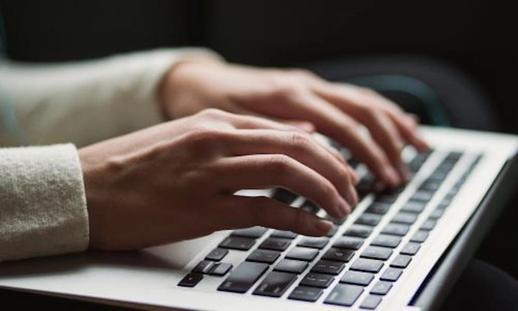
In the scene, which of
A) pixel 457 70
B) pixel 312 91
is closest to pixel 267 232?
pixel 312 91

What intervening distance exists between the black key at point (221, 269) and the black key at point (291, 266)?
34 millimetres

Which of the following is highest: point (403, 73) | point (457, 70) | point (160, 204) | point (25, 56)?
point (457, 70)

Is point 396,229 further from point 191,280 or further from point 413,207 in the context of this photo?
point 191,280

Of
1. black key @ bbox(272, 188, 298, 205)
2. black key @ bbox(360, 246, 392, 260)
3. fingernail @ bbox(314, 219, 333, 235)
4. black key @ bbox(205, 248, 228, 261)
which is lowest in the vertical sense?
black key @ bbox(205, 248, 228, 261)

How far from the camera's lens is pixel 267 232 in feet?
2.22

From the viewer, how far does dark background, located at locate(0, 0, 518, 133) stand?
1.41m

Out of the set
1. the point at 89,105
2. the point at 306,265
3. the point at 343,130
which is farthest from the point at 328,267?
the point at 89,105

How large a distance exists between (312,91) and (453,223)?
0.87 ft

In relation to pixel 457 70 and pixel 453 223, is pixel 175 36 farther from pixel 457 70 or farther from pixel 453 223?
pixel 453 223

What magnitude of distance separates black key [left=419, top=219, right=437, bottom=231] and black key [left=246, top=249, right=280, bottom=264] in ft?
0.41

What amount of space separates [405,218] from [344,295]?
0.54 feet

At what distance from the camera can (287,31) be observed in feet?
4.84

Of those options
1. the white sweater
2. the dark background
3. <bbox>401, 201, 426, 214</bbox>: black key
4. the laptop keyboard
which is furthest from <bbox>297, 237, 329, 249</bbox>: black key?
the dark background

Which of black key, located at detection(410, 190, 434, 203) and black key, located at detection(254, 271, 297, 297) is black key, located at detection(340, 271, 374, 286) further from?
black key, located at detection(410, 190, 434, 203)
